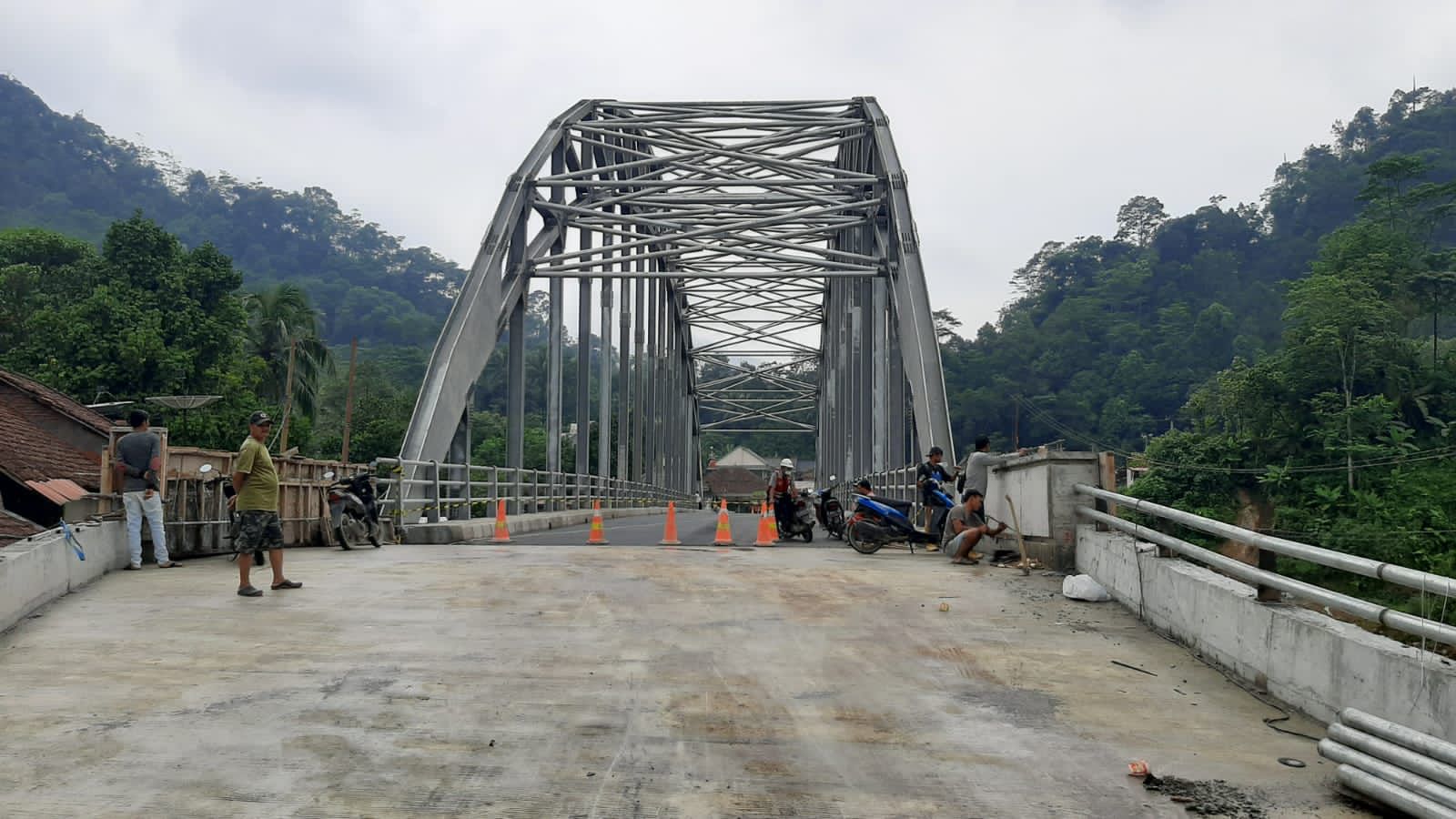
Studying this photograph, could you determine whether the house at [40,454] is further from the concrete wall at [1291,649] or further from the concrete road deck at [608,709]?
the concrete wall at [1291,649]

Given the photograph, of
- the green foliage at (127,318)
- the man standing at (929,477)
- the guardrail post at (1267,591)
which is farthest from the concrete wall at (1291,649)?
the green foliage at (127,318)

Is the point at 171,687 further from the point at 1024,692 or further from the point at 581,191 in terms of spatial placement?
the point at 581,191

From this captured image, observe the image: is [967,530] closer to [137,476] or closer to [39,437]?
[137,476]

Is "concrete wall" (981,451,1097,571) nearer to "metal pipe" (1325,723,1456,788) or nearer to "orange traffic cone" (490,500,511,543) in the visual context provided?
"metal pipe" (1325,723,1456,788)

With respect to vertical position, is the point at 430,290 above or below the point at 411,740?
above

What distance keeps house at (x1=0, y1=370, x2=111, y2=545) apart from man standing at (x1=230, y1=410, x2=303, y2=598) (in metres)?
6.48

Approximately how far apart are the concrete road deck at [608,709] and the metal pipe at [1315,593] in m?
0.52

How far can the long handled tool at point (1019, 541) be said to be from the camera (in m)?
9.30

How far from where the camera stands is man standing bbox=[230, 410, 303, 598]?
7.91 meters

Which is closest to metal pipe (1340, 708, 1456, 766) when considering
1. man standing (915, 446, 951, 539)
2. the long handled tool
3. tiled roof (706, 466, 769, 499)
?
the long handled tool

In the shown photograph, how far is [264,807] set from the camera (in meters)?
3.47

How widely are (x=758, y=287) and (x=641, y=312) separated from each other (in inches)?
281

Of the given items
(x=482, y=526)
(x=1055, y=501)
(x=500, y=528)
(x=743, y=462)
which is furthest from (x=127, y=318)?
(x=743, y=462)

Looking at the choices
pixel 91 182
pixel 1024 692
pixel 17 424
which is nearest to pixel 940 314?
pixel 91 182
